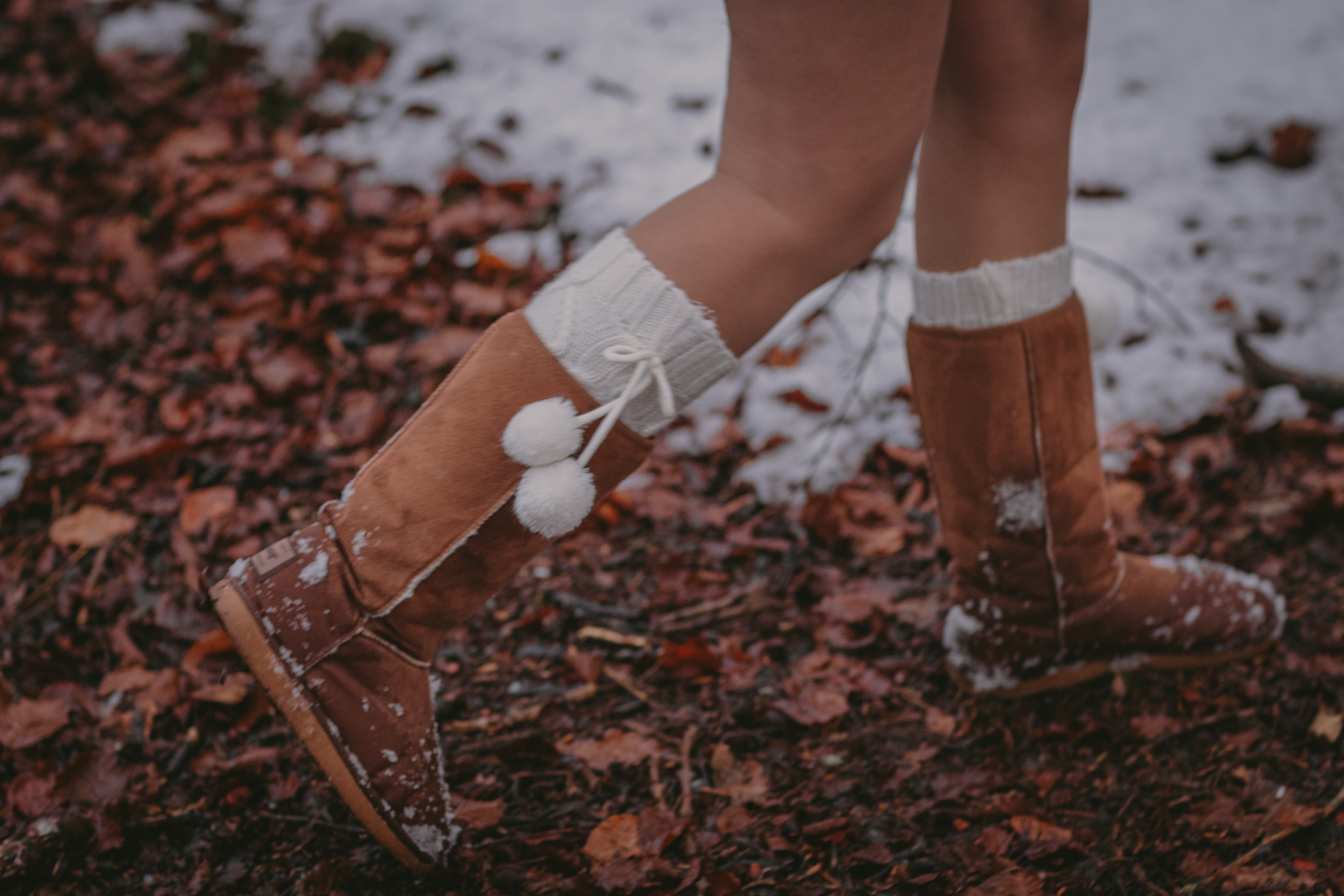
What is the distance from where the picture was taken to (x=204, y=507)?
1.70 meters

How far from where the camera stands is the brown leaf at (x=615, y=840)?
1.11 metres

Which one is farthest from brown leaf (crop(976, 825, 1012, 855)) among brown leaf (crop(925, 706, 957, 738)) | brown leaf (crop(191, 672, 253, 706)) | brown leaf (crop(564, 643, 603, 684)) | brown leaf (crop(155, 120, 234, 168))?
brown leaf (crop(155, 120, 234, 168))

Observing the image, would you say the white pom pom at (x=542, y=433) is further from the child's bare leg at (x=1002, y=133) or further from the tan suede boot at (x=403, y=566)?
the child's bare leg at (x=1002, y=133)

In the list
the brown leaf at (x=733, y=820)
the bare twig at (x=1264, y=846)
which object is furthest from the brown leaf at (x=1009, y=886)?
the brown leaf at (x=733, y=820)

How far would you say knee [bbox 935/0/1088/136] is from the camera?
3.40ft

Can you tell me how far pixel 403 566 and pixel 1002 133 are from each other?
2.87 ft

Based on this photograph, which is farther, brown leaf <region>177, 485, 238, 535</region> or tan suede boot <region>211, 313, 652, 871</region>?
brown leaf <region>177, 485, 238, 535</region>

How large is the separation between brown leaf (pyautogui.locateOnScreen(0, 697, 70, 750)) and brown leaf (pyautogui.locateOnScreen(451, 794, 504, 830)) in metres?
0.61

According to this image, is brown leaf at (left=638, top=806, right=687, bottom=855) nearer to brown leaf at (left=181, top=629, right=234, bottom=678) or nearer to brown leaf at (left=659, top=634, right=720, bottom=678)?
brown leaf at (left=659, top=634, right=720, bottom=678)

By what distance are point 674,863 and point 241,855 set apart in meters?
0.55

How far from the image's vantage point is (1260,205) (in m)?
2.22

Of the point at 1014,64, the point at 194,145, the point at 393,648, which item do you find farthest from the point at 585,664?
the point at 194,145

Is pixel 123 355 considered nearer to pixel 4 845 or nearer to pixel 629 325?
pixel 4 845

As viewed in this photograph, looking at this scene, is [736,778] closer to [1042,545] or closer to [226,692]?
[1042,545]
